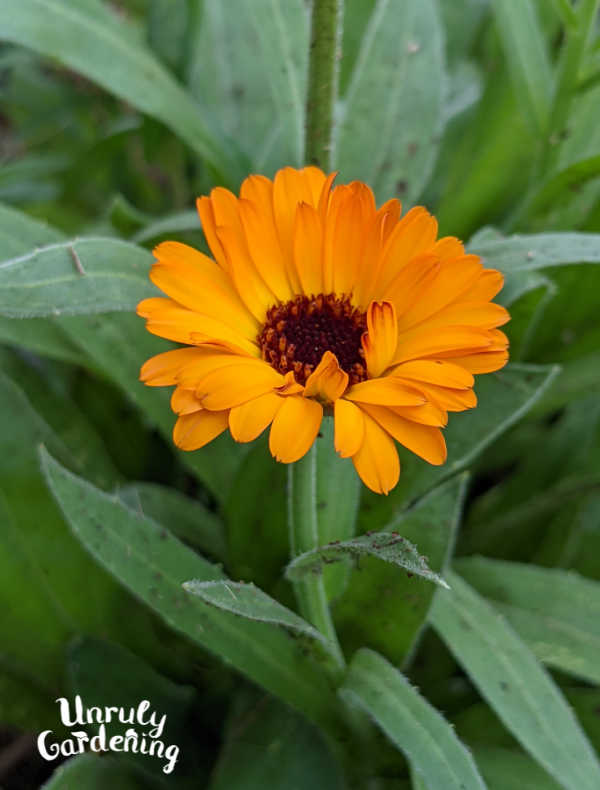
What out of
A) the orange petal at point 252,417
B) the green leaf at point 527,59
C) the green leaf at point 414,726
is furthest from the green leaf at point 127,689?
the green leaf at point 527,59

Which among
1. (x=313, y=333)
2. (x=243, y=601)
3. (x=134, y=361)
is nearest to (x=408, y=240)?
(x=313, y=333)

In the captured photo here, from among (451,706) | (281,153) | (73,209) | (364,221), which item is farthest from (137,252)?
(73,209)

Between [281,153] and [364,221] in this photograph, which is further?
[281,153]

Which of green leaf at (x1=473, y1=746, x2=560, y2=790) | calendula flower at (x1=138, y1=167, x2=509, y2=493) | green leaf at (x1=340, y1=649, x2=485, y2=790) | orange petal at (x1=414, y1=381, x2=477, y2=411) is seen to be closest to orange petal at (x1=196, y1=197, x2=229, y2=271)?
calendula flower at (x1=138, y1=167, x2=509, y2=493)

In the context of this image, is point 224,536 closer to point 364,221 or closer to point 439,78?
point 364,221

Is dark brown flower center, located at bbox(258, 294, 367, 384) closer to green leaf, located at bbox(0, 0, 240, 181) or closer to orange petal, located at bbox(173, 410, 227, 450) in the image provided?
orange petal, located at bbox(173, 410, 227, 450)
